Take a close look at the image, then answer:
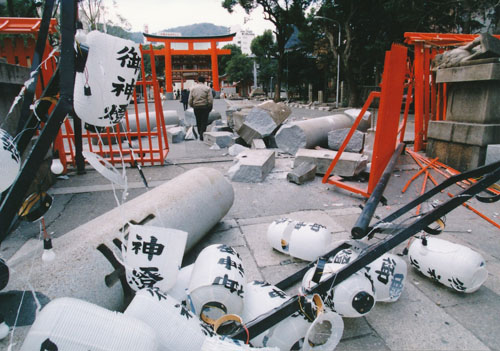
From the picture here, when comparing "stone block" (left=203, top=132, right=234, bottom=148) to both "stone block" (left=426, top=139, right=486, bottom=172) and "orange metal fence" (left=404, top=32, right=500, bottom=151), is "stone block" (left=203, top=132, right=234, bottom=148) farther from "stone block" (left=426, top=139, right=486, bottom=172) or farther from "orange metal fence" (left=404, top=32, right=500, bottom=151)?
"stone block" (left=426, top=139, right=486, bottom=172)

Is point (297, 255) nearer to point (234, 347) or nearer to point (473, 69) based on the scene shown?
point (234, 347)

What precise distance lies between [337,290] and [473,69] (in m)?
4.76

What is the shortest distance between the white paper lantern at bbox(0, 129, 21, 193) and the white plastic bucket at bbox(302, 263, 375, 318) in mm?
1780

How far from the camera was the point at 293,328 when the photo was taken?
1.75 metres

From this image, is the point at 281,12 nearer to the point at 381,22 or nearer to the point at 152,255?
the point at 381,22

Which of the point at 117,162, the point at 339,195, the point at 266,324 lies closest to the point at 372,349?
the point at 266,324

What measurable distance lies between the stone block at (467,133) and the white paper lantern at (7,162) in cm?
577

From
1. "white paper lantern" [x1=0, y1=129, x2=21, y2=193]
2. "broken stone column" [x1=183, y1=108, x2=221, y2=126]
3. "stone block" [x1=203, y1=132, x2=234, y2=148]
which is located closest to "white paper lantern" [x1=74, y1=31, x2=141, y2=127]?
"white paper lantern" [x1=0, y1=129, x2=21, y2=193]

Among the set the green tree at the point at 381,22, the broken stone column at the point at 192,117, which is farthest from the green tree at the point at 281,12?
the broken stone column at the point at 192,117

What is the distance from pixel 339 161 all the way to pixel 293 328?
4093 mm

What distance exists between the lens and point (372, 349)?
6.34 ft

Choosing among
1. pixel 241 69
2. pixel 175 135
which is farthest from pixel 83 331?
pixel 241 69

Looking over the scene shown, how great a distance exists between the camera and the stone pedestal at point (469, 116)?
190 inches

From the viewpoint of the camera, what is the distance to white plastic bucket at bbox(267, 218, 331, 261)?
2734mm
